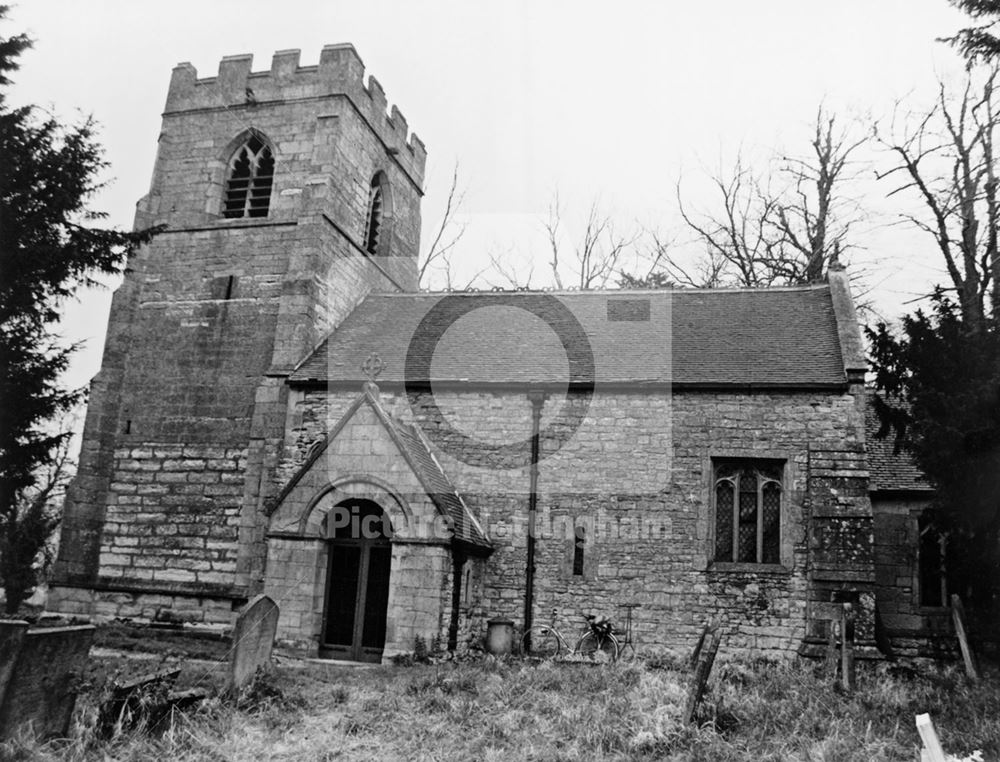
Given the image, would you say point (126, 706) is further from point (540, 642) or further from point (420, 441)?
point (420, 441)

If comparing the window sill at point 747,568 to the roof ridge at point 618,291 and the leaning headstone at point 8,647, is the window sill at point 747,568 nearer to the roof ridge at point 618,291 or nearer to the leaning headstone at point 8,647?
the roof ridge at point 618,291

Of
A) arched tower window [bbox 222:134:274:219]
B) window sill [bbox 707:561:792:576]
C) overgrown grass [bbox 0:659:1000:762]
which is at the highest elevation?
arched tower window [bbox 222:134:274:219]

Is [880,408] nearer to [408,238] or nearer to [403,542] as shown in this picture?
[403,542]

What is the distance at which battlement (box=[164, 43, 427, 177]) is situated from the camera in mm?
18703

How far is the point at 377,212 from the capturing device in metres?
21.1

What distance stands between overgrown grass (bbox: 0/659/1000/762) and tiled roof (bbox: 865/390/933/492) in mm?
4870

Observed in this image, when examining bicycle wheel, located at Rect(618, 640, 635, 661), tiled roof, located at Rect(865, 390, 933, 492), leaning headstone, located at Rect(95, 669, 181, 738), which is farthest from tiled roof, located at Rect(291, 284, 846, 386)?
leaning headstone, located at Rect(95, 669, 181, 738)

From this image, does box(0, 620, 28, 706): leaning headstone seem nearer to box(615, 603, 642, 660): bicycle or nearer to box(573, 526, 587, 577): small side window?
box(615, 603, 642, 660): bicycle

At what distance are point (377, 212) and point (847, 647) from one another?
48.3ft

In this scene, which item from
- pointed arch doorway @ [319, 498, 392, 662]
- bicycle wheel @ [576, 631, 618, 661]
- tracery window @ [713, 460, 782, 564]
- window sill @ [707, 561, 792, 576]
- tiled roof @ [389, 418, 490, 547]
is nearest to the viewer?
tiled roof @ [389, 418, 490, 547]

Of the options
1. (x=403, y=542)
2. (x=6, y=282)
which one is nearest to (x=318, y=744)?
(x=403, y=542)

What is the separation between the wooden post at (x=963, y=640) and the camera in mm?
12320

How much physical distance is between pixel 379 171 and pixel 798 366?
37.4 feet

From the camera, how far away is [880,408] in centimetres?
1327
